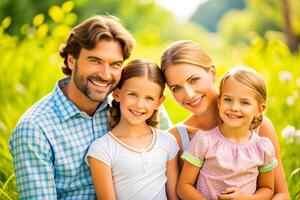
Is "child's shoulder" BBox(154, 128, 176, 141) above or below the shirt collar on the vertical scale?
below

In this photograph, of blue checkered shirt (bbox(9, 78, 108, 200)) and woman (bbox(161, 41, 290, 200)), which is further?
woman (bbox(161, 41, 290, 200))

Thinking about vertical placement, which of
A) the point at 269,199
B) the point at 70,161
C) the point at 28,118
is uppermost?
the point at 28,118

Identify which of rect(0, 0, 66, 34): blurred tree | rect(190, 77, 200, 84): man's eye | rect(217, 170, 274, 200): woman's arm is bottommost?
rect(217, 170, 274, 200): woman's arm

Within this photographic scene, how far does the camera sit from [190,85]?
3156mm

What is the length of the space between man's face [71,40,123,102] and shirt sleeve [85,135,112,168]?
0.81ft

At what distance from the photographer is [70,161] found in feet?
10.2

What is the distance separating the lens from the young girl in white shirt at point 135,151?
10.0 feet

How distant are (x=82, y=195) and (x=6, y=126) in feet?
6.32

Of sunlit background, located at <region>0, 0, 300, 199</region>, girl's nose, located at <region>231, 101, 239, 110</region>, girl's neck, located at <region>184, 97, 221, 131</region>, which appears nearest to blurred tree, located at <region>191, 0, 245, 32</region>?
sunlit background, located at <region>0, 0, 300, 199</region>

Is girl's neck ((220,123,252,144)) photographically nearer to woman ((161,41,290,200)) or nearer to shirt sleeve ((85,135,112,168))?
woman ((161,41,290,200))

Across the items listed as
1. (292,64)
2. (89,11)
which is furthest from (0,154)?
(89,11)

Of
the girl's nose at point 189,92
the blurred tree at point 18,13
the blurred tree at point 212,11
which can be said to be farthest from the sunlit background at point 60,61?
the blurred tree at point 212,11

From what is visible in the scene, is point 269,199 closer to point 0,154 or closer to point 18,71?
point 0,154

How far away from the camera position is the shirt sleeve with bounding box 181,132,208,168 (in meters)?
3.06
